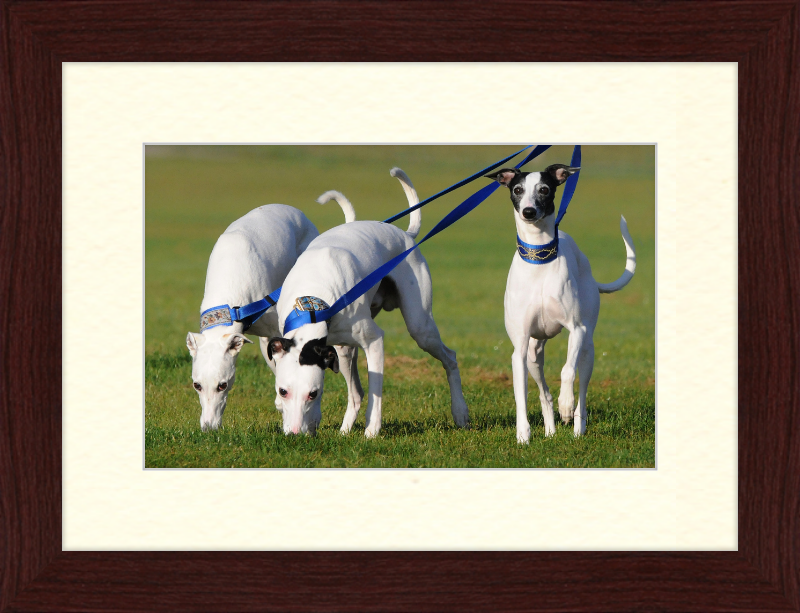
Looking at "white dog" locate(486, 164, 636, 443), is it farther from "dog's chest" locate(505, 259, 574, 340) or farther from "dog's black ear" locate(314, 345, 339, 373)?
"dog's black ear" locate(314, 345, 339, 373)

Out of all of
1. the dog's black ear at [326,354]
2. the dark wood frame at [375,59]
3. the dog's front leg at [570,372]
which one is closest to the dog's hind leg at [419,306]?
the dog's front leg at [570,372]

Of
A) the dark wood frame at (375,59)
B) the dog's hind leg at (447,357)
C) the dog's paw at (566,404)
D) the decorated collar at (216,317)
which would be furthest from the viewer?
the dog's hind leg at (447,357)

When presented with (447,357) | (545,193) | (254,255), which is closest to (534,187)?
(545,193)

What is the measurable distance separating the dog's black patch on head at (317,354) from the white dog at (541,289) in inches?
58.8

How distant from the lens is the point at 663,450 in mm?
5793

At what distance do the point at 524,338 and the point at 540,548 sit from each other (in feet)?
8.59

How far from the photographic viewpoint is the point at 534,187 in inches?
296

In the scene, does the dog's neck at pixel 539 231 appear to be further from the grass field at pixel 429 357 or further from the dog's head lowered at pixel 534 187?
the grass field at pixel 429 357

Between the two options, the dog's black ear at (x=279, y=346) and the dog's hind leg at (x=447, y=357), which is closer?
the dog's black ear at (x=279, y=346)

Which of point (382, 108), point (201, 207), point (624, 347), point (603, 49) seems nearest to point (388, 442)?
point (382, 108)

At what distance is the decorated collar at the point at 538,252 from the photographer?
768 cm

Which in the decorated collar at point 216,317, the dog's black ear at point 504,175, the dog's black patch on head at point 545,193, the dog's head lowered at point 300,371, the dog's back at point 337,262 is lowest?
the dog's head lowered at point 300,371
